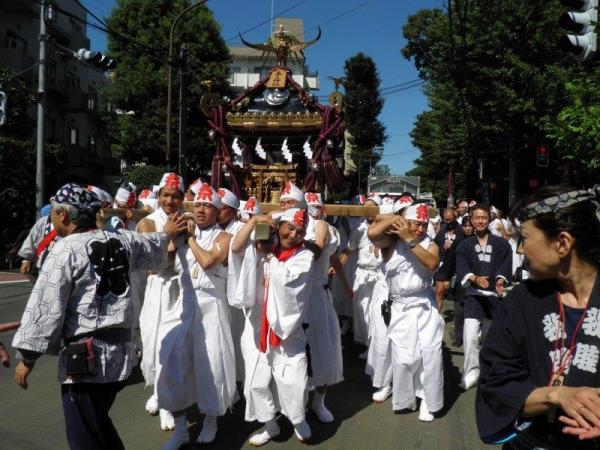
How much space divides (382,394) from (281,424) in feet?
3.82

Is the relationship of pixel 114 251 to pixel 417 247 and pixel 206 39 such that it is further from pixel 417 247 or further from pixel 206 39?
pixel 206 39

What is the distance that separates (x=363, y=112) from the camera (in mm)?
57812

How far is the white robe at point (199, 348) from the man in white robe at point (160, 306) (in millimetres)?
81

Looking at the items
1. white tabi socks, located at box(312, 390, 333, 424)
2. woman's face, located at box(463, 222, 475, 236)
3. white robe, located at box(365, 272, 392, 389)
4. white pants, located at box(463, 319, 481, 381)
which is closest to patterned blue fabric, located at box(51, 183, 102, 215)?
white tabi socks, located at box(312, 390, 333, 424)

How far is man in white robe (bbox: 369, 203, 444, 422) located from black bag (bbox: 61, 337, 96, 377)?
107 inches

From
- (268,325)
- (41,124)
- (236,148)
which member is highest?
(41,124)

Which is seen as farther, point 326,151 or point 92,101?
point 92,101

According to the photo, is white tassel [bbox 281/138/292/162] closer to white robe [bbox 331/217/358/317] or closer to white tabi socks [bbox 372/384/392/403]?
white robe [bbox 331/217/358/317]

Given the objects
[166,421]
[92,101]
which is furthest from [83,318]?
[92,101]

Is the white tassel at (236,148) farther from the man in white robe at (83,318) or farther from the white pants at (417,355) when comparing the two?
the man in white robe at (83,318)

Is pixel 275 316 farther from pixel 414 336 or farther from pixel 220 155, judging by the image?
pixel 220 155

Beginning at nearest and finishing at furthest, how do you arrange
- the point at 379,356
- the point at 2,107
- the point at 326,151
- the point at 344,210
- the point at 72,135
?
the point at 379,356, the point at 344,210, the point at 326,151, the point at 2,107, the point at 72,135

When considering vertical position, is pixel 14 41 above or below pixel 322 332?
above

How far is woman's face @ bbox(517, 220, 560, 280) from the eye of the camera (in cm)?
210
